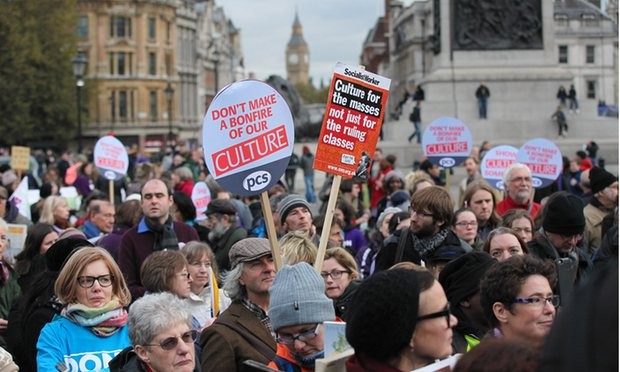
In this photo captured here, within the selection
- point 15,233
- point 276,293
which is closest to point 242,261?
point 276,293

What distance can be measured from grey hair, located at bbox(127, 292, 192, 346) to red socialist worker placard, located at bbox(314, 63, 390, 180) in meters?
1.36

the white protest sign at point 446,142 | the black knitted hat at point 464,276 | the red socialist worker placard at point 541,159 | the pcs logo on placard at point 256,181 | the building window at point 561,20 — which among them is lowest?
the black knitted hat at point 464,276

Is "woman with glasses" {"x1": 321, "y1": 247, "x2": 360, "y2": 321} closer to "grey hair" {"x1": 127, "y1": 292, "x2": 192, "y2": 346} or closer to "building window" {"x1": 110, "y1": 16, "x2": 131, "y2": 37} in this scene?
"grey hair" {"x1": 127, "y1": 292, "x2": 192, "y2": 346}

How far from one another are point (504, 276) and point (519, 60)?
3273 cm

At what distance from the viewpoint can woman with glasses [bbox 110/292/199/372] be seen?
4824 millimetres

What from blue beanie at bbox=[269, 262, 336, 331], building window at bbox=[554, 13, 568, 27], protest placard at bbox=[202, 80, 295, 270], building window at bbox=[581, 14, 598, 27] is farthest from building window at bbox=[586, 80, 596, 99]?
blue beanie at bbox=[269, 262, 336, 331]

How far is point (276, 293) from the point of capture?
4.48m

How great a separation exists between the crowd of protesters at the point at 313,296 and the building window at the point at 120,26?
96.8 m

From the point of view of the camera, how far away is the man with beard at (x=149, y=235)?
27.4 ft

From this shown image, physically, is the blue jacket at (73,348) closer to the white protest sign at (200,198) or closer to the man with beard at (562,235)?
the man with beard at (562,235)

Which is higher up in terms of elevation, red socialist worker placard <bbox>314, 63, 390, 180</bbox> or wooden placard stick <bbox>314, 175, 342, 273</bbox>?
red socialist worker placard <bbox>314, 63, 390, 180</bbox>

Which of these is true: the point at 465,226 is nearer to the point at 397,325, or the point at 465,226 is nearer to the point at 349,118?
the point at 349,118

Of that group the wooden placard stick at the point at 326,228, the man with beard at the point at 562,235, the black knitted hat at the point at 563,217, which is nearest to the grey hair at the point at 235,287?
the wooden placard stick at the point at 326,228

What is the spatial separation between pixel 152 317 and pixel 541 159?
9.01 m
